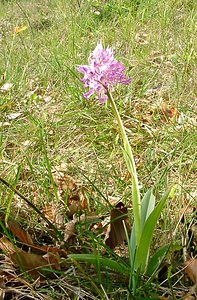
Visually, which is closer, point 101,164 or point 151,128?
point 101,164

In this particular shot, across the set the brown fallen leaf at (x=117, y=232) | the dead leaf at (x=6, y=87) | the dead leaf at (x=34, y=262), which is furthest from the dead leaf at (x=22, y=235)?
the dead leaf at (x=6, y=87)

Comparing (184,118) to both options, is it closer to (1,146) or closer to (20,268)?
(1,146)

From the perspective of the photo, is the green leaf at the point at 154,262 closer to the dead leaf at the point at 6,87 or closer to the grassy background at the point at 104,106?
the grassy background at the point at 104,106

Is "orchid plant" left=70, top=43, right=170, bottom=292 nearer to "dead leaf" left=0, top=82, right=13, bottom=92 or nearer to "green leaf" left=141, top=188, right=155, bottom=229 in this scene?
"green leaf" left=141, top=188, right=155, bottom=229

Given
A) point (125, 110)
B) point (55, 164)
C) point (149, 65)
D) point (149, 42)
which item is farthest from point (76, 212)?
point (149, 42)

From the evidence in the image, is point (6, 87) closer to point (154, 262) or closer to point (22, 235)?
point (22, 235)

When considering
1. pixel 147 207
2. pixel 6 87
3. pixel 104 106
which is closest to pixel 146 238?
pixel 147 207
